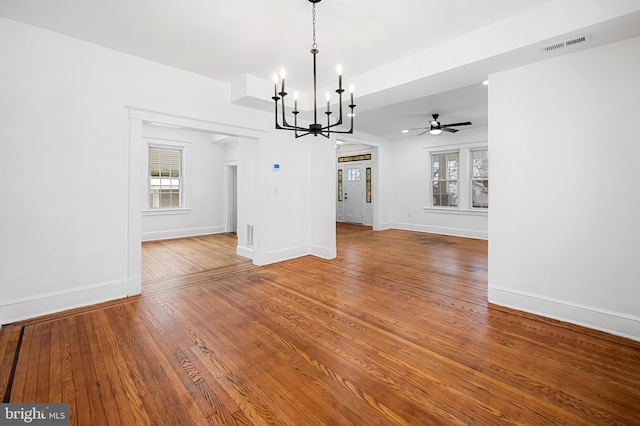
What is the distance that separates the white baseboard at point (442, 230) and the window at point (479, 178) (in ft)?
2.31

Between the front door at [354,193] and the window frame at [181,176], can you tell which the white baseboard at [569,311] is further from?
the window frame at [181,176]

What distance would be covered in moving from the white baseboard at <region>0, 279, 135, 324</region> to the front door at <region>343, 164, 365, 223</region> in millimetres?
7806

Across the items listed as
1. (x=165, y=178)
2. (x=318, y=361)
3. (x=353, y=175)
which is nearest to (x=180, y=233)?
(x=165, y=178)

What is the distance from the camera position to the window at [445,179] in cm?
785

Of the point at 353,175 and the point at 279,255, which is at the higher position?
the point at 353,175

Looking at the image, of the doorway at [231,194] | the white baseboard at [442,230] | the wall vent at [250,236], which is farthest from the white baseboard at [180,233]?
the white baseboard at [442,230]

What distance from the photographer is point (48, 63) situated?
2.83m

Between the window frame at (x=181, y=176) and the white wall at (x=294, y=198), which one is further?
the window frame at (x=181, y=176)

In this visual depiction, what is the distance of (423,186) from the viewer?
8383mm

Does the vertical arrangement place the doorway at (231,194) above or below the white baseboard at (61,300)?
above

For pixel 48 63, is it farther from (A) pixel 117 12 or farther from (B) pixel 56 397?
(B) pixel 56 397

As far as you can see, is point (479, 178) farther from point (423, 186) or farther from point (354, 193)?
point (354, 193)

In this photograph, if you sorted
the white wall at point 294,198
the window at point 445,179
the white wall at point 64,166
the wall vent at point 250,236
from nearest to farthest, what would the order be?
the white wall at point 64,166 → the white wall at point 294,198 → the wall vent at point 250,236 → the window at point 445,179

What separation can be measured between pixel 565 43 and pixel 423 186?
5.99 m
